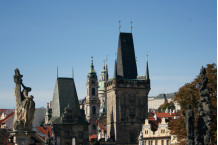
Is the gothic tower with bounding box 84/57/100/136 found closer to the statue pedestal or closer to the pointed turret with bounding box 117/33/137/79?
the pointed turret with bounding box 117/33/137/79

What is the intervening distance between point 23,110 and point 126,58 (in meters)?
85.7

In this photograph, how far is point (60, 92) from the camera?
9700 cm

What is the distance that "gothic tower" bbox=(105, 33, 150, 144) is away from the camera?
100 m

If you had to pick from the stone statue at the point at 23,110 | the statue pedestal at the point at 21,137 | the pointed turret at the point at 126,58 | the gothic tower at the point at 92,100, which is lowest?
the statue pedestal at the point at 21,137

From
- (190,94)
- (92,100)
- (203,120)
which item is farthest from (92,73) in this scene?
(203,120)

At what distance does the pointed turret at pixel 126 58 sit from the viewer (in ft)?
341

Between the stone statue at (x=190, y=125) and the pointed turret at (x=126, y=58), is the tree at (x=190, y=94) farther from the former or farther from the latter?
the pointed turret at (x=126, y=58)

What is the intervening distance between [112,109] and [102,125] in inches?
1034

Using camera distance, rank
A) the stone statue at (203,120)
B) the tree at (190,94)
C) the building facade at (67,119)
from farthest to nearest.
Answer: the building facade at (67,119) < the tree at (190,94) < the stone statue at (203,120)

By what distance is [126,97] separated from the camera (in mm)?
102562

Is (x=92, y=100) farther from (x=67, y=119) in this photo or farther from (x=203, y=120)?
(x=203, y=120)

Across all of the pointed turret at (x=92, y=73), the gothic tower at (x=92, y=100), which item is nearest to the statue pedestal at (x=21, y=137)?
the gothic tower at (x=92, y=100)

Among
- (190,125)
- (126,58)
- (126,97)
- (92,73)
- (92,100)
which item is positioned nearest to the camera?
(190,125)

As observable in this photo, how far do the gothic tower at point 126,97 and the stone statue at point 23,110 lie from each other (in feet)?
267
